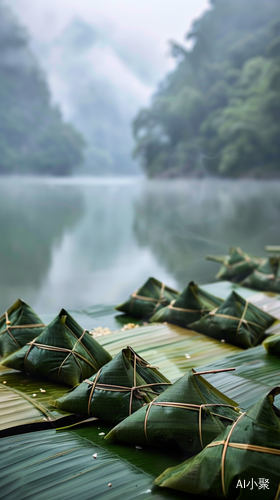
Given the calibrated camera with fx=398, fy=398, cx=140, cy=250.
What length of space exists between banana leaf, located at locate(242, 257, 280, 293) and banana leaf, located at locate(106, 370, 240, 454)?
1832 millimetres

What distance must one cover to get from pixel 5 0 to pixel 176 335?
24.5ft

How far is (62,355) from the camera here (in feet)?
4.07

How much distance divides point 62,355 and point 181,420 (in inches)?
20.4

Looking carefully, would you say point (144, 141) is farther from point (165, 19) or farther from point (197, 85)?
point (165, 19)

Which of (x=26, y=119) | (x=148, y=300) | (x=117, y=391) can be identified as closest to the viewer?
(x=117, y=391)

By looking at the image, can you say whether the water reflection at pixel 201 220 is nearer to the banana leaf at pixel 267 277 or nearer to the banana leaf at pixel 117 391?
the banana leaf at pixel 267 277

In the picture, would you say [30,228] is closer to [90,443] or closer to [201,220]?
[201,220]

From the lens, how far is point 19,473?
0.79m

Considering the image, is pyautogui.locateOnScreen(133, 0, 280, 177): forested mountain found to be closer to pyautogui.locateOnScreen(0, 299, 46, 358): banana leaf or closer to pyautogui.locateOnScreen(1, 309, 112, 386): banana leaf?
pyautogui.locateOnScreen(0, 299, 46, 358): banana leaf

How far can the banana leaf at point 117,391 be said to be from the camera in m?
0.99

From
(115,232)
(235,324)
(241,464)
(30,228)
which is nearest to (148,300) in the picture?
(235,324)

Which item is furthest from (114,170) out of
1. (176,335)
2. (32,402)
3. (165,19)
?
(32,402)

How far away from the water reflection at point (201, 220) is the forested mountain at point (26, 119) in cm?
181

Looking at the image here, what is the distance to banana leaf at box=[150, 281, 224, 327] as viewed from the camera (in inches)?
72.8
